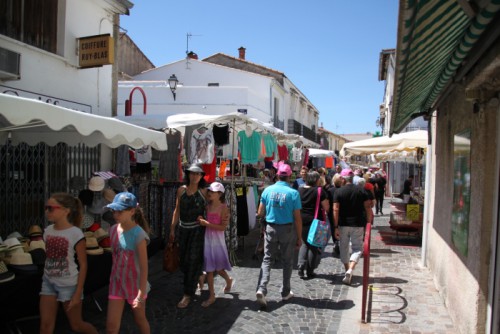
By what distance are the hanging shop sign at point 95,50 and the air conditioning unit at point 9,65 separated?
1.48m

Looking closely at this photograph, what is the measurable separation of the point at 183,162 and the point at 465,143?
5342 mm

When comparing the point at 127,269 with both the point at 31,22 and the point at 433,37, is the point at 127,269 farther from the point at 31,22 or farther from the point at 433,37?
the point at 31,22

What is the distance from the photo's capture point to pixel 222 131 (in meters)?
8.28

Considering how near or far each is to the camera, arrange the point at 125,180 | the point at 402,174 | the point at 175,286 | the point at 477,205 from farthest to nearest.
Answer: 1. the point at 402,174
2. the point at 125,180
3. the point at 175,286
4. the point at 477,205

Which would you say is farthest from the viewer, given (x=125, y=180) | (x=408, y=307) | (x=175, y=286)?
(x=125, y=180)

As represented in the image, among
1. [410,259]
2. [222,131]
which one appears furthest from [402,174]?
[222,131]

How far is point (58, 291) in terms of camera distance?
12.6 ft

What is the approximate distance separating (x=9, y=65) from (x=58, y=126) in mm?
2866

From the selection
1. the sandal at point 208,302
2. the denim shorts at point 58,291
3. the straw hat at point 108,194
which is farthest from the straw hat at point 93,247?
the straw hat at point 108,194

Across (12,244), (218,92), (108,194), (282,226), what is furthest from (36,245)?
(218,92)

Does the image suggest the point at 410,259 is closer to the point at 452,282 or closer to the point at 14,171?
the point at 452,282

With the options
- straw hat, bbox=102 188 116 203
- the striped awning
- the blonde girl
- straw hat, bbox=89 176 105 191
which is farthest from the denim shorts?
the striped awning

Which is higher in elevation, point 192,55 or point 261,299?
point 192,55

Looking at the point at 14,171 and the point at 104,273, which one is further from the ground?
the point at 14,171
